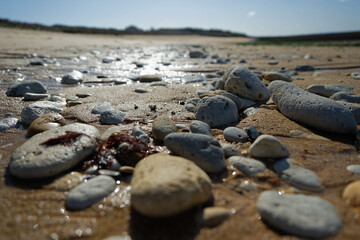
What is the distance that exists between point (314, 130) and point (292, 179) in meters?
1.04

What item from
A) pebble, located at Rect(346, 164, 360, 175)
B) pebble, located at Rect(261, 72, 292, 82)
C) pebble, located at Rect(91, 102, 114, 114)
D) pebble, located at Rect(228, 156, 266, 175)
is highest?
pebble, located at Rect(261, 72, 292, 82)

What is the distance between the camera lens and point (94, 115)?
293cm

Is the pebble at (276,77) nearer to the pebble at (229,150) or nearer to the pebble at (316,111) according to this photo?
the pebble at (316,111)

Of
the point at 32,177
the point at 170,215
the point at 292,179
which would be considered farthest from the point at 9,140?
the point at 292,179

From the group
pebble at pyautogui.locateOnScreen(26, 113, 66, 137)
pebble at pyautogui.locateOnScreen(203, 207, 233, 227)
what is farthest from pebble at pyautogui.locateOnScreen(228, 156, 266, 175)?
pebble at pyautogui.locateOnScreen(26, 113, 66, 137)

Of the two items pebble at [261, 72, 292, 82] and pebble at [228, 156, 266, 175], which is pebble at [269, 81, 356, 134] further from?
pebble at [261, 72, 292, 82]

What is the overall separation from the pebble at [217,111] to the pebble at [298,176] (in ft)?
3.04

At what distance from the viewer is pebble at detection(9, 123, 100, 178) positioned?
1606mm

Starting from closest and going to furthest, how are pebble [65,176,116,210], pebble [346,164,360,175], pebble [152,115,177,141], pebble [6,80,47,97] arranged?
pebble [65,176,116,210] < pebble [346,164,360,175] < pebble [152,115,177,141] < pebble [6,80,47,97]

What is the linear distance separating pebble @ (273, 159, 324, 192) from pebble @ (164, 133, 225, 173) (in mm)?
411

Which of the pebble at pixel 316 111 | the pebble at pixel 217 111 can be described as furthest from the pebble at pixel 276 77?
the pebble at pixel 217 111

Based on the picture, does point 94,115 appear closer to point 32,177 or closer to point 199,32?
point 32,177

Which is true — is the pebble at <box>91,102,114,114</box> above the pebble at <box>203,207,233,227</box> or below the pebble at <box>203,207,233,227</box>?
above

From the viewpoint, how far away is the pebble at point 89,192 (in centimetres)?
142
